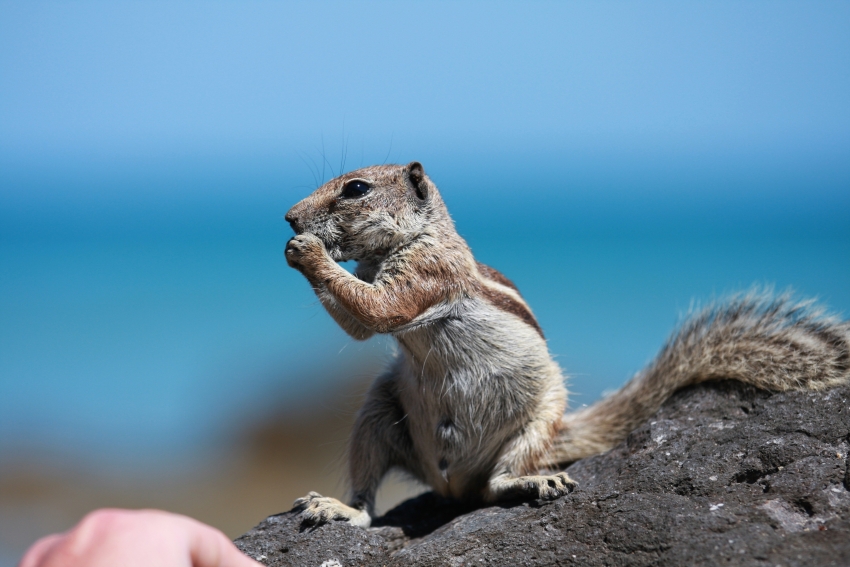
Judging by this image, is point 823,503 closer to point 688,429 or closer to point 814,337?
point 688,429

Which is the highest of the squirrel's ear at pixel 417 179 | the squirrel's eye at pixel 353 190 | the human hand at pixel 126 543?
the squirrel's ear at pixel 417 179

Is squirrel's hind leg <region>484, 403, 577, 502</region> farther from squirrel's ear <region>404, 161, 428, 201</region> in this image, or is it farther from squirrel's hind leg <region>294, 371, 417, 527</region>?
squirrel's ear <region>404, 161, 428, 201</region>

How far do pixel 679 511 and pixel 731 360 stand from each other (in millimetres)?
1426

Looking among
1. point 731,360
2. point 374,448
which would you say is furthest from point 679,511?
point 374,448

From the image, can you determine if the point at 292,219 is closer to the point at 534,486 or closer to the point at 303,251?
the point at 303,251

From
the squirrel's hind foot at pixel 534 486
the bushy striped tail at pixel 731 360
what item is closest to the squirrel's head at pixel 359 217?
the squirrel's hind foot at pixel 534 486

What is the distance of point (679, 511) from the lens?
310 centimetres

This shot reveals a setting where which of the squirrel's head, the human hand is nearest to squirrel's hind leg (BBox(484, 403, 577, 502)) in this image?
the squirrel's head

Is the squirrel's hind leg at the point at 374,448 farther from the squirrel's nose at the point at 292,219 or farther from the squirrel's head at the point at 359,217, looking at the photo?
the squirrel's nose at the point at 292,219

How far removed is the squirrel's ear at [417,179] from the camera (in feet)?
13.4

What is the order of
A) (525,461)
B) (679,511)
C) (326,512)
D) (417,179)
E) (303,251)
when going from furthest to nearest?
1. (417,179)
2. (525,461)
3. (326,512)
4. (303,251)
5. (679,511)

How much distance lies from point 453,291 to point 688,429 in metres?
1.55

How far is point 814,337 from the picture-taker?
406 cm

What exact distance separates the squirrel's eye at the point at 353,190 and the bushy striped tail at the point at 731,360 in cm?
190
